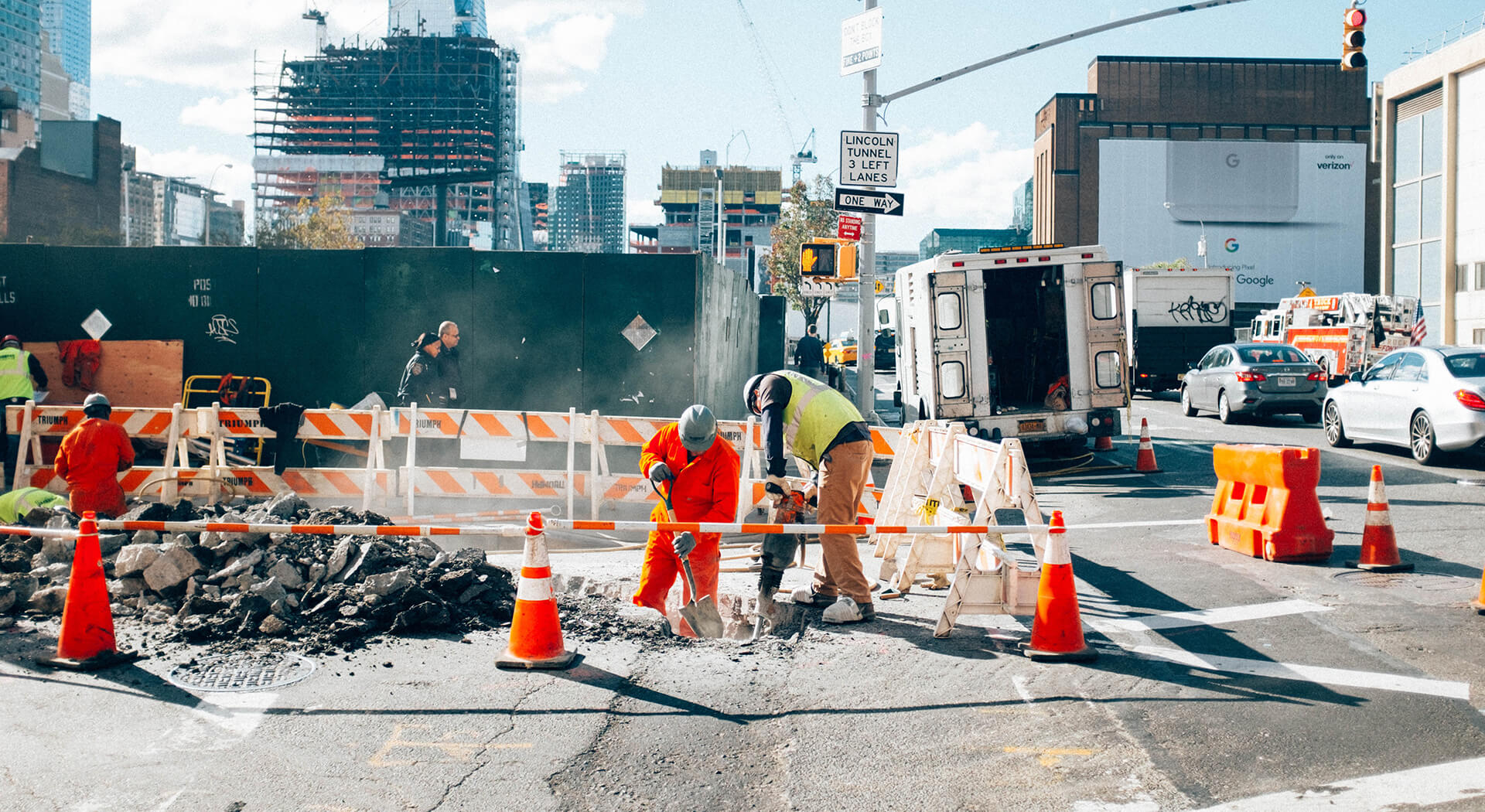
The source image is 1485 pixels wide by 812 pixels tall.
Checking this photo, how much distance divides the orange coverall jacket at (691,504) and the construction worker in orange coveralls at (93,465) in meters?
5.41

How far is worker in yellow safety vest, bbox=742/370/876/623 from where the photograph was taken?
7.32m

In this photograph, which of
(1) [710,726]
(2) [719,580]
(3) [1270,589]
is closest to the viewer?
(1) [710,726]

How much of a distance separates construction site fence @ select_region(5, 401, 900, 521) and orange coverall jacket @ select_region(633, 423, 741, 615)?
164 inches

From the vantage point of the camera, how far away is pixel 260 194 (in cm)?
18175

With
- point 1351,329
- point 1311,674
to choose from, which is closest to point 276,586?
point 1311,674

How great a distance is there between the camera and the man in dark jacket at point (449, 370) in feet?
44.0

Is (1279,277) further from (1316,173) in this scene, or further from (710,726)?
(710,726)

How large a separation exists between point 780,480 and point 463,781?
307 cm

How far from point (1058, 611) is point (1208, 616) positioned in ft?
5.38

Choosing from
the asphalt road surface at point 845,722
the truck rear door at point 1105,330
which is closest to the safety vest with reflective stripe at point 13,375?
the asphalt road surface at point 845,722

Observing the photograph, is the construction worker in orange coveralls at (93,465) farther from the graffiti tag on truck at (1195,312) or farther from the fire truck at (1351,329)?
the fire truck at (1351,329)

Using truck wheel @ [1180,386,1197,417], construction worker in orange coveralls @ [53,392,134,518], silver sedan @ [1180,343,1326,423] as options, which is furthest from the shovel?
truck wheel @ [1180,386,1197,417]

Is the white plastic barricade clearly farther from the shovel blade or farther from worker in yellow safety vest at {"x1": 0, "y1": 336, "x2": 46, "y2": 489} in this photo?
the shovel blade

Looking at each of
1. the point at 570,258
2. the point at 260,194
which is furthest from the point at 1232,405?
the point at 260,194
